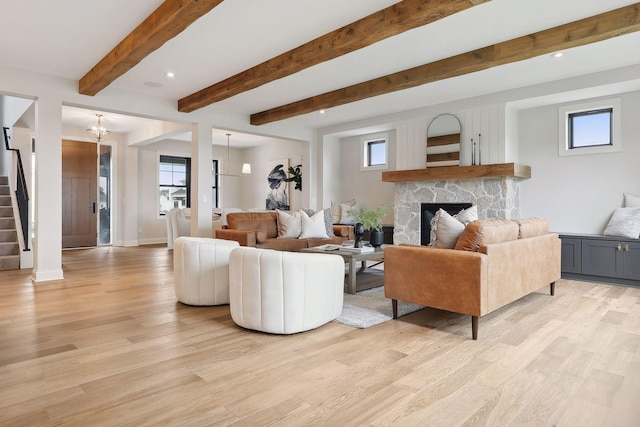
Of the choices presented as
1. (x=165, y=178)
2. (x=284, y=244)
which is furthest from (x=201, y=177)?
(x=165, y=178)

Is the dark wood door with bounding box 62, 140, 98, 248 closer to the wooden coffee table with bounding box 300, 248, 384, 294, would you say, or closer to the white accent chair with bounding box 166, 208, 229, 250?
the white accent chair with bounding box 166, 208, 229, 250

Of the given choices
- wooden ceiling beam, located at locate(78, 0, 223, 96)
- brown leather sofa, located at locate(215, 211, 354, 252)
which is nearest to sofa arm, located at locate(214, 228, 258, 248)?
brown leather sofa, located at locate(215, 211, 354, 252)

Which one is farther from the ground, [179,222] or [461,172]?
[461,172]

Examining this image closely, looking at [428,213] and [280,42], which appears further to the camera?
[428,213]

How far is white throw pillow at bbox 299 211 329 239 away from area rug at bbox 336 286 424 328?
5.63 ft

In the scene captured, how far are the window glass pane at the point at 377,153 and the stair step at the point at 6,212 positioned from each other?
21.3 feet

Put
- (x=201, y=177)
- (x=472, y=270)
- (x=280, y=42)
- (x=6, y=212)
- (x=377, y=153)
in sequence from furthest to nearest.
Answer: (x=377, y=153), (x=6, y=212), (x=201, y=177), (x=280, y=42), (x=472, y=270)

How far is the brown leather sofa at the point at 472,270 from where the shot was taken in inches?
105

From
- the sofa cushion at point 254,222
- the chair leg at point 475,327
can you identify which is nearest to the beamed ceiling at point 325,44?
the sofa cushion at point 254,222

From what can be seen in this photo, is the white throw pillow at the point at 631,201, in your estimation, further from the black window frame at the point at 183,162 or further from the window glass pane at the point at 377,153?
the black window frame at the point at 183,162

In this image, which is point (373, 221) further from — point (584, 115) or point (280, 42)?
point (584, 115)

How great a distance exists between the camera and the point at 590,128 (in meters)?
5.31

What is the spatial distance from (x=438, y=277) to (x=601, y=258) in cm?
319

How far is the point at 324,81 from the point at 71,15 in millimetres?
2807
